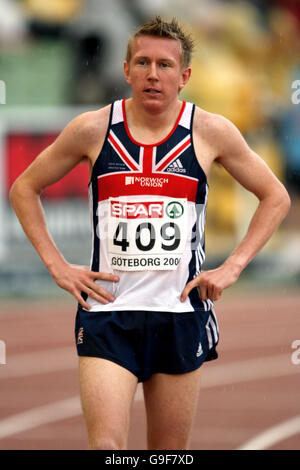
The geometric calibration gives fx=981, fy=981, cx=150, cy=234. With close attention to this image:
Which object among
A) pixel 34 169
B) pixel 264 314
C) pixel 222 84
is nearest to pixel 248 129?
pixel 222 84

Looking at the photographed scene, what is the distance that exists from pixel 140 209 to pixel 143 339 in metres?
0.58

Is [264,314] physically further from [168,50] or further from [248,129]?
[168,50]

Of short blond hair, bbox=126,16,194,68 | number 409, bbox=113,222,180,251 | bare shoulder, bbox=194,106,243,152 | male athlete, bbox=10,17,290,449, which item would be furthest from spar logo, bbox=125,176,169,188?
short blond hair, bbox=126,16,194,68

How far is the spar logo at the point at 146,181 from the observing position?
4363mm

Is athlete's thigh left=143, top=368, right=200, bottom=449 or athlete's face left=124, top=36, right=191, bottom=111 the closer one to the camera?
athlete's face left=124, top=36, right=191, bottom=111

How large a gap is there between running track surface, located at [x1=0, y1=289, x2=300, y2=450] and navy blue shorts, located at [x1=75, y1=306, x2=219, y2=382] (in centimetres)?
271

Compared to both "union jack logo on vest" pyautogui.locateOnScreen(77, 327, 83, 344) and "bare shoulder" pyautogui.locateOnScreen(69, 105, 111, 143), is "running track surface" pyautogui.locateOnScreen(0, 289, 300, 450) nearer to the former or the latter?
"union jack logo on vest" pyautogui.locateOnScreen(77, 327, 83, 344)

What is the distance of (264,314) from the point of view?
624 inches

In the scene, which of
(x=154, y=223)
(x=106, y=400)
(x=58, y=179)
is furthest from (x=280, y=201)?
(x=106, y=400)

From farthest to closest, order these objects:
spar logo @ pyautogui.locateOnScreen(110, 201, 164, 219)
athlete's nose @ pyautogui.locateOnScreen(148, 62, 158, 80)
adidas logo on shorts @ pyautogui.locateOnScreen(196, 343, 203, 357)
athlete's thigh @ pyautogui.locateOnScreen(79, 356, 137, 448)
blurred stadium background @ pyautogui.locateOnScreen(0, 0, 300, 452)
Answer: blurred stadium background @ pyautogui.locateOnScreen(0, 0, 300, 452)
adidas logo on shorts @ pyautogui.locateOnScreen(196, 343, 203, 357)
spar logo @ pyautogui.locateOnScreen(110, 201, 164, 219)
athlete's nose @ pyautogui.locateOnScreen(148, 62, 158, 80)
athlete's thigh @ pyautogui.locateOnScreen(79, 356, 137, 448)

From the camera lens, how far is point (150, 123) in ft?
14.5

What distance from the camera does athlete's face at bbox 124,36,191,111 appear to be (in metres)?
4.27
